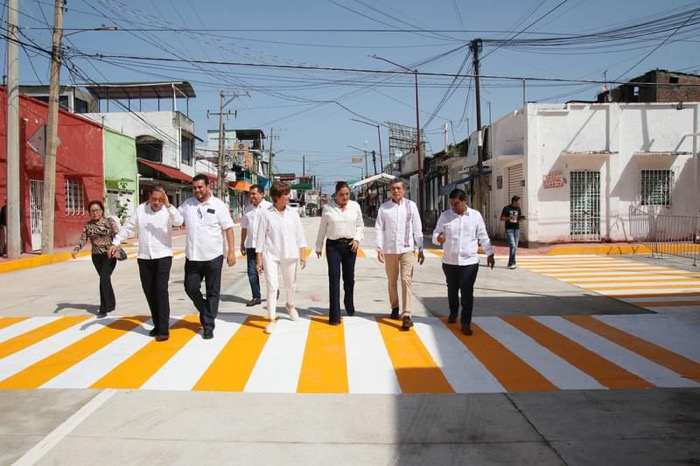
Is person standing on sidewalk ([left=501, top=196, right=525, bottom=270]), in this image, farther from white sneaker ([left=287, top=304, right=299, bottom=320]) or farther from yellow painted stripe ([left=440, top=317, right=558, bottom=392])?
white sneaker ([left=287, top=304, right=299, bottom=320])

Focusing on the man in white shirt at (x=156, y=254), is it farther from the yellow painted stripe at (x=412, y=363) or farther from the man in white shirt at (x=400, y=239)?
the yellow painted stripe at (x=412, y=363)

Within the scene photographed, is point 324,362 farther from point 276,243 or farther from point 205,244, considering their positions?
point 205,244

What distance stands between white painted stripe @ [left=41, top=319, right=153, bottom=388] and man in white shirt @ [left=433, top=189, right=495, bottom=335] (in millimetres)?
3614

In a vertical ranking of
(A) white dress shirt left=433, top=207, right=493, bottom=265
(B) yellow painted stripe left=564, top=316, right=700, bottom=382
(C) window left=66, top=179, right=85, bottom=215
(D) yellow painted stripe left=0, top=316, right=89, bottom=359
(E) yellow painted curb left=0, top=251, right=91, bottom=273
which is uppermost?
(C) window left=66, top=179, right=85, bottom=215

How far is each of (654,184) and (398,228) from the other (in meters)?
16.7

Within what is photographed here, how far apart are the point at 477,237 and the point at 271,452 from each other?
4111 mm

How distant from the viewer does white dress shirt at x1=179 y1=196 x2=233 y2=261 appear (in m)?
6.45

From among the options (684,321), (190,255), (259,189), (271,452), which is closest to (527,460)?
(271,452)

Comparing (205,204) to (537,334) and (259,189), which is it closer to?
(259,189)

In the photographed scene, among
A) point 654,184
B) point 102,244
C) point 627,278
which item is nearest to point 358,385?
point 102,244

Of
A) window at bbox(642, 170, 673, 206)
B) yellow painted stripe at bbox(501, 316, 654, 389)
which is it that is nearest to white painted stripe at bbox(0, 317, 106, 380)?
yellow painted stripe at bbox(501, 316, 654, 389)

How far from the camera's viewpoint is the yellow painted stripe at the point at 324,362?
491cm

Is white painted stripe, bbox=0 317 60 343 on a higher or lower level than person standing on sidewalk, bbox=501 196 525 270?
lower

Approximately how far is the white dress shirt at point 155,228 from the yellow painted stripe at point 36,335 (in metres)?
1.59
